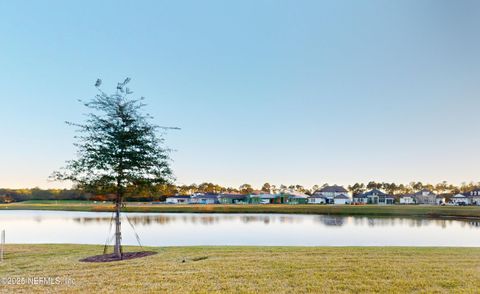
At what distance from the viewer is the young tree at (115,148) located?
41.4 feet

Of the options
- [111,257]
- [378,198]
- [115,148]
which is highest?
[115,148]

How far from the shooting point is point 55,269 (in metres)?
9.21

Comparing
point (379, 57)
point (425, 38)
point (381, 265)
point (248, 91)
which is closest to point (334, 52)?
point (379, 57)

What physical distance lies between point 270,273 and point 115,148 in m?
7.89

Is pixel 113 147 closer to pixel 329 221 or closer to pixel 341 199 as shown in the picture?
pixel 329 221

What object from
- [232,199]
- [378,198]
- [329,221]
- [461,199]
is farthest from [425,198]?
[329,221]

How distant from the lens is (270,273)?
7.99m

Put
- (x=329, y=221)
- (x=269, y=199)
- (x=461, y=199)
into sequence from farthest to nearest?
1. (x=269, y=199)
2. (x=461, y=199)
3. (x=329, y=221)

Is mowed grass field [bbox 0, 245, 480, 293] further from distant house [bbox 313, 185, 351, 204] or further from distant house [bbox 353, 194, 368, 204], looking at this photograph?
distant house [bbox 313, 185, 351, 204]

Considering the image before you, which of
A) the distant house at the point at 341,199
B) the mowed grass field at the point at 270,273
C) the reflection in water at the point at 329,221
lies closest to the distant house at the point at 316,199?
the distant house at the point at 341,199

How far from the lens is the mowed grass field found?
6824 millimetres

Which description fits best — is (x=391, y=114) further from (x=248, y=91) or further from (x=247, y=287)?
(x=247, y=287)

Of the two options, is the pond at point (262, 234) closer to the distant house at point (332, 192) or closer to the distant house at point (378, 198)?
the distant house at point (378, 198)

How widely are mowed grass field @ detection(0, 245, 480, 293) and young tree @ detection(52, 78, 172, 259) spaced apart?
309 centimetres
